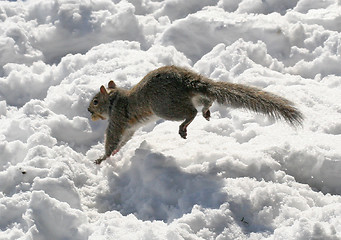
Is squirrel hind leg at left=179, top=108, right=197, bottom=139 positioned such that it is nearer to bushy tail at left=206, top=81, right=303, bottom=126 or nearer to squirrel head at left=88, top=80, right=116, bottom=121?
bushy tail at left=206, top=81, right=303, bottom=126

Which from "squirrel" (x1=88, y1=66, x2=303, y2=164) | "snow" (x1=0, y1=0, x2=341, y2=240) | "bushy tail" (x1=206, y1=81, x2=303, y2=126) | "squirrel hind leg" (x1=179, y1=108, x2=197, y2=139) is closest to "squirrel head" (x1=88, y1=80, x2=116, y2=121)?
"squirrel" (x1=88, y1=66, x2=303, y2=164)

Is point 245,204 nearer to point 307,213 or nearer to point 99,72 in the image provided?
point 307,213

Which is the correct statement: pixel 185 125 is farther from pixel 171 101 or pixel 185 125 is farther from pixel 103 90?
pixel 103 90

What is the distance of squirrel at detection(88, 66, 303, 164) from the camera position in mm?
4254

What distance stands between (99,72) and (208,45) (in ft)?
4.71

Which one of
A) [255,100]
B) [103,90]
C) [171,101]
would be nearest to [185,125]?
[171,101]

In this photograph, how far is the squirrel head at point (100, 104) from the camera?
202 inches

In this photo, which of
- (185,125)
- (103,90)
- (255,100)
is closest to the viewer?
(255,100)

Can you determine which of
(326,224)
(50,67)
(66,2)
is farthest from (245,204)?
(66,2)

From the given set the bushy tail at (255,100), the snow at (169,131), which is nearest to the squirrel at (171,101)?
the bushy tail at (255,100)

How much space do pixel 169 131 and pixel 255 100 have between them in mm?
1143

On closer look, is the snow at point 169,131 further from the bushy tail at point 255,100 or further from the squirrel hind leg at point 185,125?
the bushy tail at point 255,100

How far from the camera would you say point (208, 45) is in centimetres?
659

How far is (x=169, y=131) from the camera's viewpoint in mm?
5141
